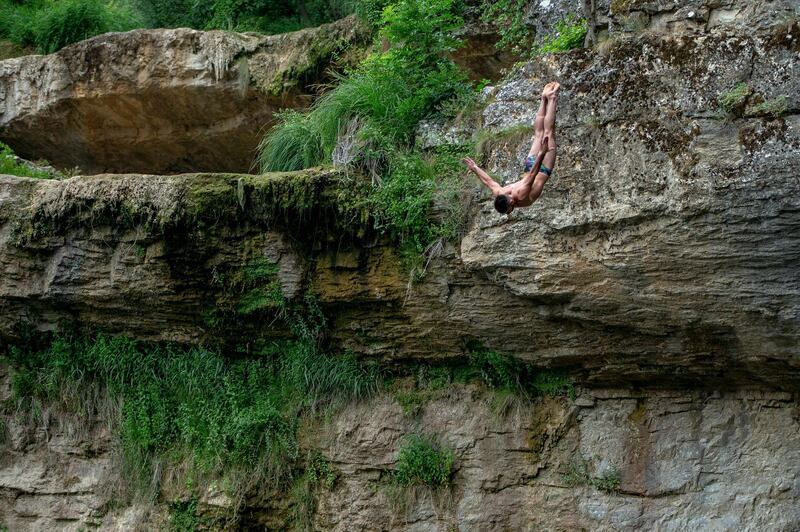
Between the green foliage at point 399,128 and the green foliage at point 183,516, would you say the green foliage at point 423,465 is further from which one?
the green foliage at point 183,516

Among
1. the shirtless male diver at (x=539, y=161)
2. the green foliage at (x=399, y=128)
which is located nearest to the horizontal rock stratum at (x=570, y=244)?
the green foliage at (x=399, y=128)

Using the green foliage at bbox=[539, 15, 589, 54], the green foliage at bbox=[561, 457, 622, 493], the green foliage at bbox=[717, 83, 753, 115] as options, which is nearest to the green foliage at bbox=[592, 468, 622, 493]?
the green foliage at bbox=[561, 457, 622, 493]

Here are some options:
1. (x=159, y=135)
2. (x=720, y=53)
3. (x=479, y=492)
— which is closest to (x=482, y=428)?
(x=479, y=492)

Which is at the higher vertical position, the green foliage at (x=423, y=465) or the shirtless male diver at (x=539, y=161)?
the shirtless male diver at (x=539, y=161)

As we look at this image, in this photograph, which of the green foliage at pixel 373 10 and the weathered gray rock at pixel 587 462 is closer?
the weathered gray rock at pixel 587 462

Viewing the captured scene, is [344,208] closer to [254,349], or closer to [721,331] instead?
[254,349]

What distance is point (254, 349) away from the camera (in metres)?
9.34

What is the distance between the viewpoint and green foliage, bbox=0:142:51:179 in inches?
404

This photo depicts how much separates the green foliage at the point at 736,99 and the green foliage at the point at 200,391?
392cm

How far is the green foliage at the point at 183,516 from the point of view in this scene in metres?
8.78

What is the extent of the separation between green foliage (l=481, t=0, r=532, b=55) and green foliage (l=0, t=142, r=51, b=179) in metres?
5.01

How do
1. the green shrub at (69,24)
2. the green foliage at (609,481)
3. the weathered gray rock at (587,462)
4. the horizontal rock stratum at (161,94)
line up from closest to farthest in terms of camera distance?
1. the weathered gray rock at (587,462)
2. the green foliage at (609,481)
3. the horizontal rock stratum at (161,94)
4. the green shrub at (69,24)

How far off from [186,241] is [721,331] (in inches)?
178

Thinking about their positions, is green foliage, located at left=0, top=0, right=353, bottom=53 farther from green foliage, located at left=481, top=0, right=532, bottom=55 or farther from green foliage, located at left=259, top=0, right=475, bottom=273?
green foliage, located at left=259, top=0, right=475, bottom=273
